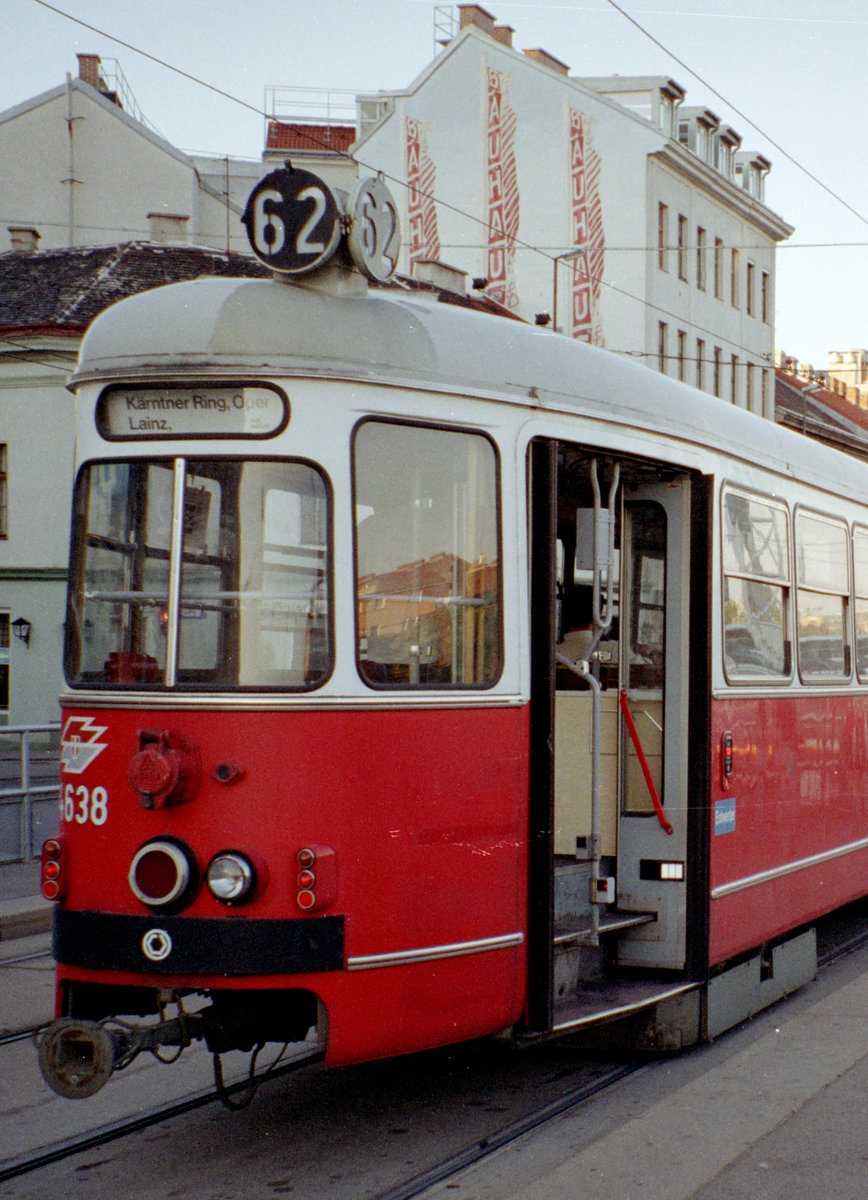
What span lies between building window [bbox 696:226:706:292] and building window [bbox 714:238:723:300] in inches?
44.1

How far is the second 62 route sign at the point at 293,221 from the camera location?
18.6ft

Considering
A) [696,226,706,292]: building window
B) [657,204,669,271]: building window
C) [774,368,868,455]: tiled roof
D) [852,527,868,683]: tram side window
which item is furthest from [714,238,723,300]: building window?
[852,527,868,683]: tram side window

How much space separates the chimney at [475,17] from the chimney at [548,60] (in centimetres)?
126

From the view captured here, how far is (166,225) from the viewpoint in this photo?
113 feet

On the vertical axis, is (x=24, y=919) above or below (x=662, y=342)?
below

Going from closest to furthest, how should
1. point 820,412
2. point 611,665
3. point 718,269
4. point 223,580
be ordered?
1. point 223,580
2. point 611,665
3. point 718,269
4. point 820,412

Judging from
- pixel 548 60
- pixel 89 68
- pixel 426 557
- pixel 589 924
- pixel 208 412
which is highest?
pixel 548 60

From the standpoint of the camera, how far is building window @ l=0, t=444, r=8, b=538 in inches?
1198

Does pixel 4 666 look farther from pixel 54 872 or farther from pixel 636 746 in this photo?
pixel 54 872

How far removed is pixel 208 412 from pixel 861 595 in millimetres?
5377

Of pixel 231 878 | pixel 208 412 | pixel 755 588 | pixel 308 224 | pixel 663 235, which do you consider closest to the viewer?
pixel 231 878

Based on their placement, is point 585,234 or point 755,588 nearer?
point 755,588

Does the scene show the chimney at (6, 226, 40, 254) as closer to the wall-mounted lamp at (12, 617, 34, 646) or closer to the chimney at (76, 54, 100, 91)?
the wall-mounted lamp at (12, 617, 34, 646)

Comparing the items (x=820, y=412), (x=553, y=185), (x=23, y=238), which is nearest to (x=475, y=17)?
(x=553, y=185)
